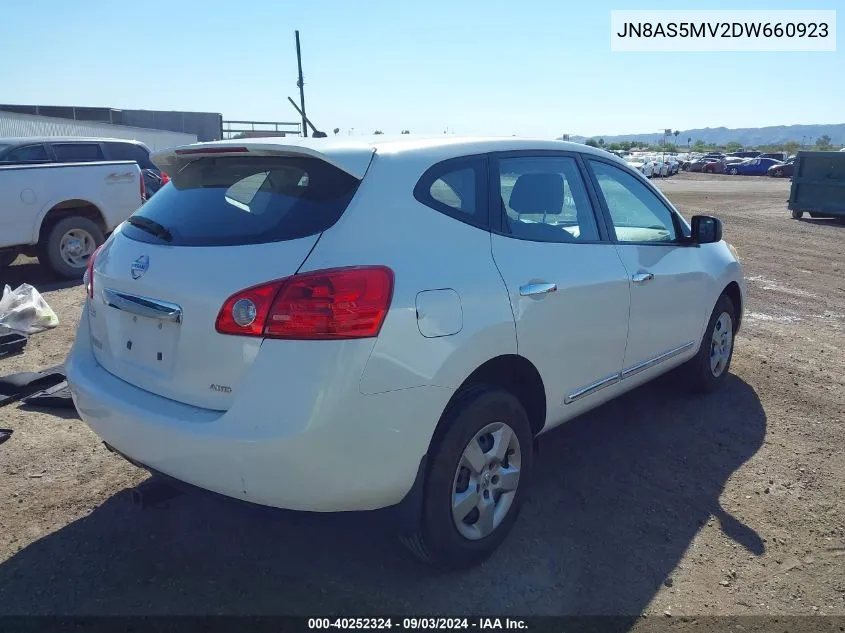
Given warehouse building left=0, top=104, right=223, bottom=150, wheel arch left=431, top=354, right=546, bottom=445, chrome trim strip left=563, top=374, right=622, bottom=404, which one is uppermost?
warehouse building left=0, top=104, right=223, bottom=150

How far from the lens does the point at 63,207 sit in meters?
8.87

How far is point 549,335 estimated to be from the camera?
328 cm

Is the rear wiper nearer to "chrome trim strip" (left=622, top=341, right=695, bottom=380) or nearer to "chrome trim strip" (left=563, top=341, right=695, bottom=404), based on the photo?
"chrome trim strip" (left=563, top=341, right=695, bottom=404)

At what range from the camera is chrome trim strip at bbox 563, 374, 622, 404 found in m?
3.58

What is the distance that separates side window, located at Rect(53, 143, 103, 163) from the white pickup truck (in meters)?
0.96

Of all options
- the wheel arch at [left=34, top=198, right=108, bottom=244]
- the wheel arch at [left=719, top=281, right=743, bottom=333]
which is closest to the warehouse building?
the wheel arch at [left=34, top=198, right=108, bottom=244]

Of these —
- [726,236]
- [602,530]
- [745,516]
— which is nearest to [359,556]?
[602,530]

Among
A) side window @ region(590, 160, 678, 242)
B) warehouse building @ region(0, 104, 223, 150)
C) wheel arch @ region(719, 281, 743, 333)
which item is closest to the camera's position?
side window @ region(590, 160, 678, 242)

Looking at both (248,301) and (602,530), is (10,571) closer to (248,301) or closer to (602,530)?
(248,301)

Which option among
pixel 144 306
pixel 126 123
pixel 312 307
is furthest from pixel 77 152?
pixel 126 123

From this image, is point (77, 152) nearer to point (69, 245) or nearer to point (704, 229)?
point (69, 245)

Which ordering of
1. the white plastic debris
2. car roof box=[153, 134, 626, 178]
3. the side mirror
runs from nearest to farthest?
car roof box=[153, 134, 626, 178]
the side mirror
the white plastic debris

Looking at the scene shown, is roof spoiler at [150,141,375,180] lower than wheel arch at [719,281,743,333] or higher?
higher

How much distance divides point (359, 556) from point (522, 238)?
160 cm
